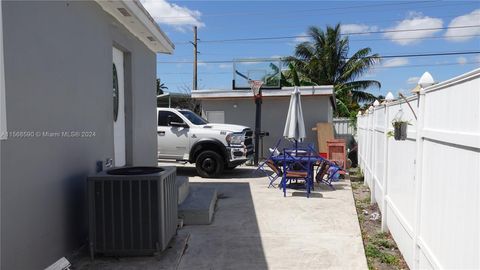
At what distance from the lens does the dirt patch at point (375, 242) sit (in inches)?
195

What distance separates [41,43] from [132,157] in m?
3.66

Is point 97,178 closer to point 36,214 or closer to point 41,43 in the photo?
point 36,214

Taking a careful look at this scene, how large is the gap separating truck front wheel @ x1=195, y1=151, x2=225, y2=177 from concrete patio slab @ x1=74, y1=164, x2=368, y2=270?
2457mm

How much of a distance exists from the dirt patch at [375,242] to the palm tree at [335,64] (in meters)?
19.5

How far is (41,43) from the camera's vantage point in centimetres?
413

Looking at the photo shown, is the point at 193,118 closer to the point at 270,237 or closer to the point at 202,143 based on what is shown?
the point at 202,143

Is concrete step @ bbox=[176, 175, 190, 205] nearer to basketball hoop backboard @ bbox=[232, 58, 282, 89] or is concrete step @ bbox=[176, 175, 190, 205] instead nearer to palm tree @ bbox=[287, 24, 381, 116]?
basketball hoop backboard @ bbox=[232, 58, 282, 89]

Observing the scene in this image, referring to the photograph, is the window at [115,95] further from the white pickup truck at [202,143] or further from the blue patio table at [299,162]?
the white pickup truck at [202,143]

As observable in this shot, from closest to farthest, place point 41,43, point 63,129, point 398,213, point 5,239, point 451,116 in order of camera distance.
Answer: point 451,116 < point 5,239 < point 41,43 < point 63,129 < point 398,213

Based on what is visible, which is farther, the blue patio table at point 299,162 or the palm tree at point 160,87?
the palm tree at point 160,87

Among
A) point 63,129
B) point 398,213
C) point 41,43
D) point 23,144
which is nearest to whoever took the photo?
point 23,144

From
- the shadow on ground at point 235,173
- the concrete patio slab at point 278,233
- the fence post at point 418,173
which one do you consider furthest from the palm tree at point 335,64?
the fence post at point 418,173

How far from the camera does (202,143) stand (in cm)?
1188

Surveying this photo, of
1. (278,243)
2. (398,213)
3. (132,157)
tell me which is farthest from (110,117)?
(398,213)
